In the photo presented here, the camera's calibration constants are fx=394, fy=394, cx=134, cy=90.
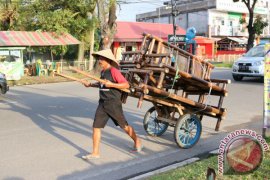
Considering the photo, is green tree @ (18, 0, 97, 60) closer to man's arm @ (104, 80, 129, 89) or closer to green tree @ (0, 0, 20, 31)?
green tree @ (0, 0, 20, 31)

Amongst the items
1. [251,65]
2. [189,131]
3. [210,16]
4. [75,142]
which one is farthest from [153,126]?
[210,16]

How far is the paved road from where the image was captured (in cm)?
576

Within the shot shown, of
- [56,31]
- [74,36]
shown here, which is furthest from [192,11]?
[56,31]

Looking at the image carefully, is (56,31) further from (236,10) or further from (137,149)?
(236,10)

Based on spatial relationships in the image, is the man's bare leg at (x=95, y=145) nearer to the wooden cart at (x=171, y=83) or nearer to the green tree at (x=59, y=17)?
the wooden cart at (x=171, y=83)

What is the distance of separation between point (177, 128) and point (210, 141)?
3.43ft

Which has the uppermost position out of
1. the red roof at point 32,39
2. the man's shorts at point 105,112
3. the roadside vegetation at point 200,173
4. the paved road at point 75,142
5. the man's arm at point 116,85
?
the red roof at point 32,39

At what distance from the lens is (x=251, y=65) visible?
18.4 metres

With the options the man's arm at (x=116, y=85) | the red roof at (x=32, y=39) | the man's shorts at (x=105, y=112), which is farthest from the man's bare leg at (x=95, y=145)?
the red roof at (x=32, y=39)

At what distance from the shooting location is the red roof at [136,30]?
41.2 metres

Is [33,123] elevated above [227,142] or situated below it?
below

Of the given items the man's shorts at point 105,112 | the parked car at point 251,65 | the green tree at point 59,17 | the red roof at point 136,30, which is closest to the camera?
the man's shorts at point 105,112

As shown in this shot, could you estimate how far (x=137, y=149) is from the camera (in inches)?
263

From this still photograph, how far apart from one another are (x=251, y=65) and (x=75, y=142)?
1302 centimetres
